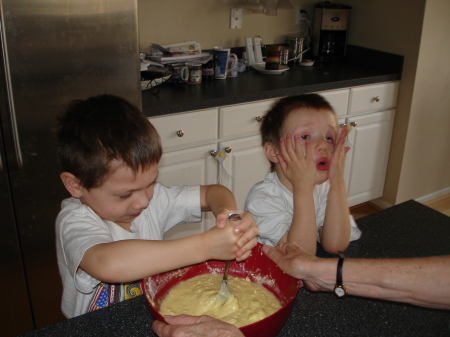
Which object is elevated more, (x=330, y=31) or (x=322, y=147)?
(x=330, y=31)

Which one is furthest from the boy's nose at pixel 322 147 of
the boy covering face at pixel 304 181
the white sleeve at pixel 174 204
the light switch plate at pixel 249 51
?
the light switch plate at pixel 249 51

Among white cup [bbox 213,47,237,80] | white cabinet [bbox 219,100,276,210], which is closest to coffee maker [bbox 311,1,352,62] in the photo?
white cup [bbox 213,47,237,80]

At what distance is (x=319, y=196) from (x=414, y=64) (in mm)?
1872

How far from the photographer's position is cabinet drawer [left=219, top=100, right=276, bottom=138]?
2.34 metres

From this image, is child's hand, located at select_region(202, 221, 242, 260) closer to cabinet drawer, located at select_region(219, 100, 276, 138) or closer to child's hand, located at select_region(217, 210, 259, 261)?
child's hand, located at select_region(217, 210, 259, 261)

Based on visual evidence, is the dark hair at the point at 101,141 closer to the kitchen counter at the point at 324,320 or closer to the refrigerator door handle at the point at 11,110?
the kitchen counter at the point at 324,320

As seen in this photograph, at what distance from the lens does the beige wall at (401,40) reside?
2.74 meters

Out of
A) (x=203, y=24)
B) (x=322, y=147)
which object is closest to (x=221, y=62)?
(x=203, y=24)

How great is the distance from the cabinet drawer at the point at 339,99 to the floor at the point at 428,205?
2.70ft

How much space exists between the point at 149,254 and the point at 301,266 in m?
0.31

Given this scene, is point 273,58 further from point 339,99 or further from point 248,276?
point 248,276

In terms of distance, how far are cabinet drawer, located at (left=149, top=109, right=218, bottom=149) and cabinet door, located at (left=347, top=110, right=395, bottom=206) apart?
3.22 ft

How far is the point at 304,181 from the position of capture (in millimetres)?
1200

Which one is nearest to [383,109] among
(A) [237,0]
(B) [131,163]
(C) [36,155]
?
(A) [237,0]
